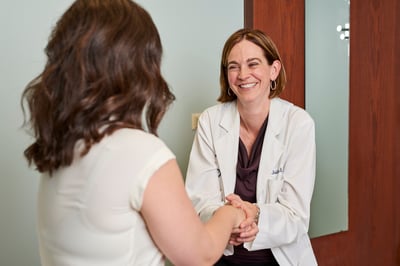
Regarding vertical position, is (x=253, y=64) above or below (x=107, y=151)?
above

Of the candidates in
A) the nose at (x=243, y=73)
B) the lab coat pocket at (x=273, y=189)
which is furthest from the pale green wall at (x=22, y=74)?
the lab coat pocket at (x=273, y=189)

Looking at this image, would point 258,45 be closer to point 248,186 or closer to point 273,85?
point 273,85

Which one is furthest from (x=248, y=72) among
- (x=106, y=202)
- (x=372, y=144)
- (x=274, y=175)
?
(x=372, y=144)

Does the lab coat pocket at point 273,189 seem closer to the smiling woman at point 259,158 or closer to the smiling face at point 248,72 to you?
the smiling woman at point 259,158

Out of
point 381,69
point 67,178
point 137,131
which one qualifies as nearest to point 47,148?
point 67,178

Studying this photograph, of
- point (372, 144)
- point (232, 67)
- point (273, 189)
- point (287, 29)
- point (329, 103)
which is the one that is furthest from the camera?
point (372, 144)

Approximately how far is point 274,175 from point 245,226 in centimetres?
28

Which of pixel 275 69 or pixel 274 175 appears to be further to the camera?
pixel 275 69

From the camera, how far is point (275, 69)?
5.28ft

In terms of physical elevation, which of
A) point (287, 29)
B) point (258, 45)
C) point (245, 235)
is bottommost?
point (245, 235)

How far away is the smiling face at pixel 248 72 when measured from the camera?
154 cm

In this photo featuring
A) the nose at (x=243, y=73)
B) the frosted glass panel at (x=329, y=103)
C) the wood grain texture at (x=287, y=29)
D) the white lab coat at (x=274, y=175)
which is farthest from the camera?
the frosted glass panel at (x=329, y=103)

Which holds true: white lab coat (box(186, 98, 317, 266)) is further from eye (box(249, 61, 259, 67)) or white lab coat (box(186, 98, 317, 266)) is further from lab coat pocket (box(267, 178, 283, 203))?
eye (box(249, 61, 259, 67))

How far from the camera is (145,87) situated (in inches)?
30.9
